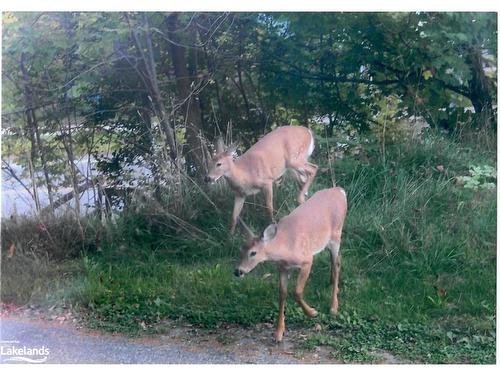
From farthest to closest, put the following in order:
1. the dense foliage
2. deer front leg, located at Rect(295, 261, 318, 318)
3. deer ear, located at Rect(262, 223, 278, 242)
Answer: the dense foliage → deer front leg, located at Rect(295, 261, 318, 318) → deer ear, located at Rect(262, 223, 278, 242)

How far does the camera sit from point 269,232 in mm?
6801

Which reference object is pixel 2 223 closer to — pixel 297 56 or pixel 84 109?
pixel 84 109

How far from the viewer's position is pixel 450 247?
24.2 ft

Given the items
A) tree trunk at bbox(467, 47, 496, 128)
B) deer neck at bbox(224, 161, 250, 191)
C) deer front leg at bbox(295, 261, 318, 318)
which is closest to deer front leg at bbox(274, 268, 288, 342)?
deer front leg at bbox(295, 261, 318, 318)

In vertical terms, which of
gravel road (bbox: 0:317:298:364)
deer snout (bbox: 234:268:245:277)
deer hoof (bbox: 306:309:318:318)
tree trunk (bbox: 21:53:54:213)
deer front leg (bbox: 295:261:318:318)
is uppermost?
tree trunk (bbox: 21:53:54:213)

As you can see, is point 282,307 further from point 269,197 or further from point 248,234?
point 269,197

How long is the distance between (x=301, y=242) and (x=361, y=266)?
0.67 meters

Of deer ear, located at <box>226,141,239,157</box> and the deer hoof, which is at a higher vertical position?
deer ear, located at <box>226,141,239,157</box>

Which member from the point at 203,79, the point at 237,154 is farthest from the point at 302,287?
the point at 203,79

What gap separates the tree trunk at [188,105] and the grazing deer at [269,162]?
0.62 ft

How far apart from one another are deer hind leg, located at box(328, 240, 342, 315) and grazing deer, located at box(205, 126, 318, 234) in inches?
21.2

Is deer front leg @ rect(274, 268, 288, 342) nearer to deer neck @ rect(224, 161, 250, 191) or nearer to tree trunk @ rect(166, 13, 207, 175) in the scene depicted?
deer neck @ rect(224, 161, 250, 191)

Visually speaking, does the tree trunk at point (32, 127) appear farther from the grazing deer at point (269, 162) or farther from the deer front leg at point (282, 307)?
the deer front leg at point (282, 307)

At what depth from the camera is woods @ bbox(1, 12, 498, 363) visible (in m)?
7.24
